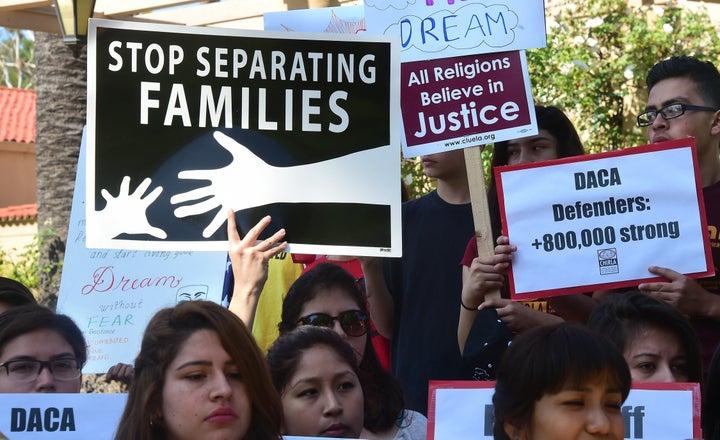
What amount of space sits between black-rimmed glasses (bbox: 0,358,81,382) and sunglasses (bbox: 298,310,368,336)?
91 centimetres

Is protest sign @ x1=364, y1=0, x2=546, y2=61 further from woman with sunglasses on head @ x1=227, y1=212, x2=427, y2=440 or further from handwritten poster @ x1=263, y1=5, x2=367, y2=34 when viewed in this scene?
woman with sunglasses on head @ x1=227, y1=212, x2=427, y2=440

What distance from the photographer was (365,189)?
454cm

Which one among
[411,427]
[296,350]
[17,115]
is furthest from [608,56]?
[17,115]

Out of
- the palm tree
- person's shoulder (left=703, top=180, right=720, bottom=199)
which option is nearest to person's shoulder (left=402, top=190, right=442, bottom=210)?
person's shoulder (left=703, top=180, right=720, bottom=199)

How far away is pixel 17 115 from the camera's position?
3027 centimetres

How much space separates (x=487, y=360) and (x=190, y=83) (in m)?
1.51

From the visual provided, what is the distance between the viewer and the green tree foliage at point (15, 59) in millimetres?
42303

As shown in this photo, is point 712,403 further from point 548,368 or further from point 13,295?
point 13,295

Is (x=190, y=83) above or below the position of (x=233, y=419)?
above

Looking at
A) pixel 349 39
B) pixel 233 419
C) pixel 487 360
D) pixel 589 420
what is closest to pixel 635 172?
pixel 487 360

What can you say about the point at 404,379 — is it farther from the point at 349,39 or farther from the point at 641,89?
the point at 641,89

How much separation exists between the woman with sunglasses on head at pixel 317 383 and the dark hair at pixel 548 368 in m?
0.77

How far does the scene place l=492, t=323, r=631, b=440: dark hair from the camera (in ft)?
11.1

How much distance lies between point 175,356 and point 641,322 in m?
1.56
